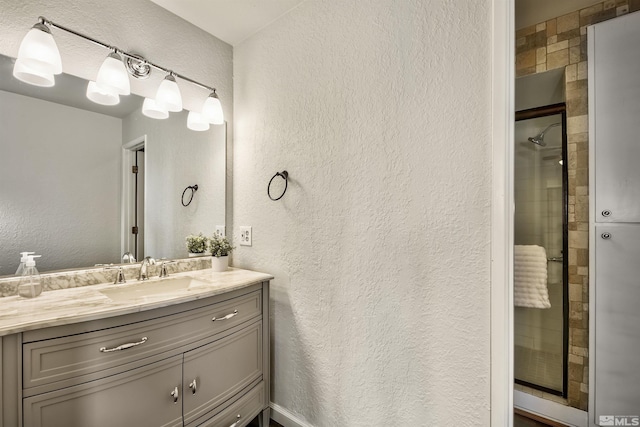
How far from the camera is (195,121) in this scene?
177 centimetres

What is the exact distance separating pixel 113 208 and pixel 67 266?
1.09 feet

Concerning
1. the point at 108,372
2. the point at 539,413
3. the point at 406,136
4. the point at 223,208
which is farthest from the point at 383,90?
the point at 539,413

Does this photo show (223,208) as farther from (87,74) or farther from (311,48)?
(311,48)

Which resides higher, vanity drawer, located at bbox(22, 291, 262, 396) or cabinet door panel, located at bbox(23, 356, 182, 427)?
vanity drawer, located at bbox(22, 291, 262, 396)

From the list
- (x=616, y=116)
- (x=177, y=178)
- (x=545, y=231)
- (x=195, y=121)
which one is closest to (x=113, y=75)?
(x=195, y=121)

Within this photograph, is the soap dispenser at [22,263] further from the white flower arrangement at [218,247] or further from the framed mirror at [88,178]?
the white flower arrangement at [218,247]

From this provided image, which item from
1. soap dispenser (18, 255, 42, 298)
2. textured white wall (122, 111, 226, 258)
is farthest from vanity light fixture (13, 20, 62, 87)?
Result: soap dispenser (18, 255, 42, 298)

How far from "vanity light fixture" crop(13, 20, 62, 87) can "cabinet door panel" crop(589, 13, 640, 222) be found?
258 cm

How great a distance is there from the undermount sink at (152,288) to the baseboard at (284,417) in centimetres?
93

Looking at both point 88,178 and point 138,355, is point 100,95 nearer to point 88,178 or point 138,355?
point 88,178

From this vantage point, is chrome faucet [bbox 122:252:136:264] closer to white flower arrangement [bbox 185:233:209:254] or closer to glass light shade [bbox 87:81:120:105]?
white flower arrangement [bbox 185:233:209:254]

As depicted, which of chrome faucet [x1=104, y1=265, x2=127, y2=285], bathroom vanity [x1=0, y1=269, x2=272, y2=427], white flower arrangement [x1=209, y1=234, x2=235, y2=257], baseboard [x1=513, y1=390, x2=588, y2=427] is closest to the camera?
bathroom vanity [x1=0, y1=269, x2=272, y2=427]

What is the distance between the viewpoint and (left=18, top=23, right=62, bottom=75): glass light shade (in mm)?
1088

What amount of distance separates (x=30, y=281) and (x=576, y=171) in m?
2.80
